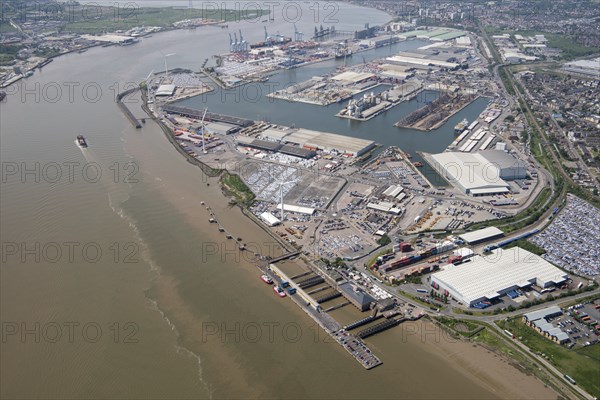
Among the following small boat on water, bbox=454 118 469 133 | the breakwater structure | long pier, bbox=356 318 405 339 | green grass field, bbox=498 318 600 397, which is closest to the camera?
green grass field, bbox=498 318 600 397

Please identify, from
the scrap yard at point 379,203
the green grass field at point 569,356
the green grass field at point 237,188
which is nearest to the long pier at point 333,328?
the scrap yard at point 379,203

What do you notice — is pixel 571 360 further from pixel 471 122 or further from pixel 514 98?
pixel 514 98

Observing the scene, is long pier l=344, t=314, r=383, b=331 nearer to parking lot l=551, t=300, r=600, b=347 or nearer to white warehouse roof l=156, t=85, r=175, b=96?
parking lot l=551, t=300, r=600, b=347

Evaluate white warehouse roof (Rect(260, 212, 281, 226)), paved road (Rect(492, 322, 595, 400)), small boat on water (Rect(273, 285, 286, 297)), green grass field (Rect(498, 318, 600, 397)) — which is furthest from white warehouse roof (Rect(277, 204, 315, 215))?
paved road (Rect(492, 322, 595, 400))

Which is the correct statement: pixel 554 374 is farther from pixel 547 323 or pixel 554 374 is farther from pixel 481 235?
pixel 481 235

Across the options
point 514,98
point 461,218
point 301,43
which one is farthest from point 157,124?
point 301,43

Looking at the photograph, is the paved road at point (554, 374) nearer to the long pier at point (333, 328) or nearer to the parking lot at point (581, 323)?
the parking lot at point (581, 323)
